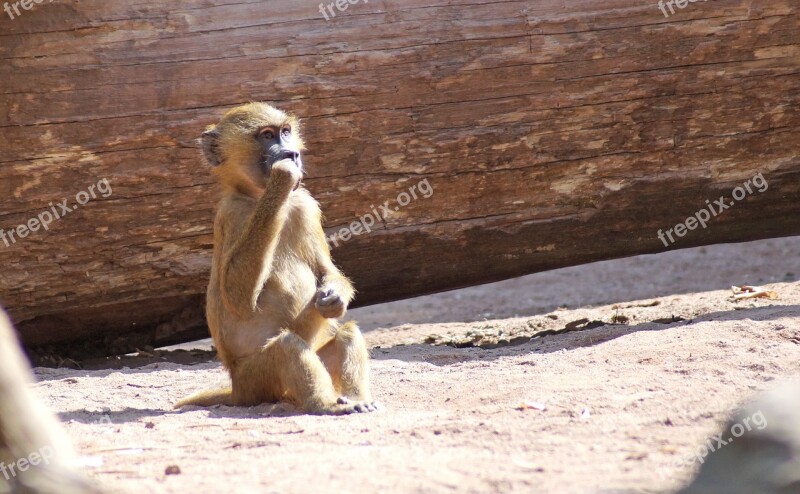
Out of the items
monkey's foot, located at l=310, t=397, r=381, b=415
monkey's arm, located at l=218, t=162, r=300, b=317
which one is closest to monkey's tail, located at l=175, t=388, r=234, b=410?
monkey's arm, located at l=218, t=162, r=300, b=317

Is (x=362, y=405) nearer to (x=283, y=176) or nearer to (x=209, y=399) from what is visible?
(x=209, y=399)

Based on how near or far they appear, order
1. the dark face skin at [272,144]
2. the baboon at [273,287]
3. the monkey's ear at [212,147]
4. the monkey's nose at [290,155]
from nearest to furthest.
→ the baboon at [273,287]
the monkey's nose at [290,155]
the dark face skin at [272,144]
the monkey's ear at [212,147]

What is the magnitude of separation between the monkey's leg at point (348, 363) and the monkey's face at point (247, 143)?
1.08 meters

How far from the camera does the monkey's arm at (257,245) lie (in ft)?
16.9

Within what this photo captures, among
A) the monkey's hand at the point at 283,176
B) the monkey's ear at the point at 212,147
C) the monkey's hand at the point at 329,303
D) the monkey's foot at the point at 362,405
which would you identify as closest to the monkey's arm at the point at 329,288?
the monkey's hand at the point at 329,303

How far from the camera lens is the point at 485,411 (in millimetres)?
4797

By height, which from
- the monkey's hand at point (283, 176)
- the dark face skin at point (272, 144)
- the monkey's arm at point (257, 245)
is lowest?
the monkey's arm at point (257, 245)

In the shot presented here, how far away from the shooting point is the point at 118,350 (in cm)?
751

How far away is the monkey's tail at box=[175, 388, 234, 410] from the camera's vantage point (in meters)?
5.54

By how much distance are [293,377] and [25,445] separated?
2.10m

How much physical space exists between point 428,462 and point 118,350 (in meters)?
4.45

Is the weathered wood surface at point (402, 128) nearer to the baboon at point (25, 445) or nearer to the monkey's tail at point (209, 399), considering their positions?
the monkey's tail at point (209, 399)

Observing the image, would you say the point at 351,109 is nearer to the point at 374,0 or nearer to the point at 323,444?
the point at 374,0

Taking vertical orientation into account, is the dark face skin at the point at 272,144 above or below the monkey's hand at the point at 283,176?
above
